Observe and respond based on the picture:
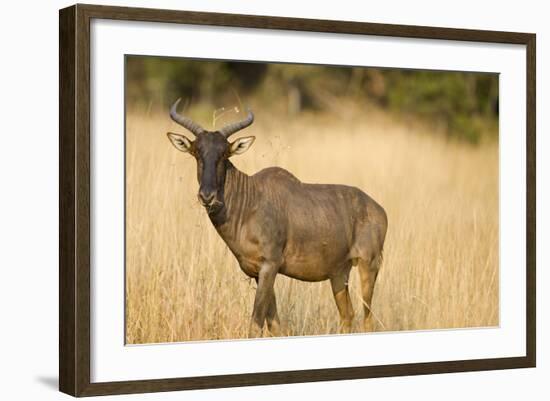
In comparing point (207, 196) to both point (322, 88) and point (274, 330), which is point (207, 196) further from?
point (322, 88)

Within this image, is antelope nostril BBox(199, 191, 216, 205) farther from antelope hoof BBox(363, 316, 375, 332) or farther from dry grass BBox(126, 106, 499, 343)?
antelope hoof BBox(363, 316, 375, 332)

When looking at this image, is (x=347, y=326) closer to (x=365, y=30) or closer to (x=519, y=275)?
(x=519, y=275)

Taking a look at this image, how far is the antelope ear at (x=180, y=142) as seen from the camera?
10.6 metres

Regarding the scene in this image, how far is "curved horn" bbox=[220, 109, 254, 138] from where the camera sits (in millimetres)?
10703

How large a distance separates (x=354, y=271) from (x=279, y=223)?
0.78m

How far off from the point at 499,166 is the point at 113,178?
3.54m

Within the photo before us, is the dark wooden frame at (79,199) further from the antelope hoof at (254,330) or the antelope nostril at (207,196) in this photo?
the antelope nostril at (207,196)

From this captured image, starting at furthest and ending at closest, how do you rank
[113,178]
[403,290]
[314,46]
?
[403,290]
[314,46]
[113,178]

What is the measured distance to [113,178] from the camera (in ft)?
32.4

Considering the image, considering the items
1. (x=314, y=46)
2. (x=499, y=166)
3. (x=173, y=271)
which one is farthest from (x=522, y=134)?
(x=173, y=271)

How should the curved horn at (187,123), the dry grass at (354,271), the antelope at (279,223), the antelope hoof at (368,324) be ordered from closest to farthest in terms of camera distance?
1. the dry grass at (354,271)
2. the curved horn at (187,123)
3. the antelope at (279,223)
4. the antelope hoof at (368,324)

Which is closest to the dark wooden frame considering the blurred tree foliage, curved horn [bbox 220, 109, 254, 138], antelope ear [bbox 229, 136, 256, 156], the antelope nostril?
the blurred tree foliage

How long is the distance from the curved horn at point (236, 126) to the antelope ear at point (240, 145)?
82 mm

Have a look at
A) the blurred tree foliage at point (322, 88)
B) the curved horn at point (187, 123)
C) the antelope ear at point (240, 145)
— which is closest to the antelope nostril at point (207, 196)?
the antelope ear at point (240, 145)
